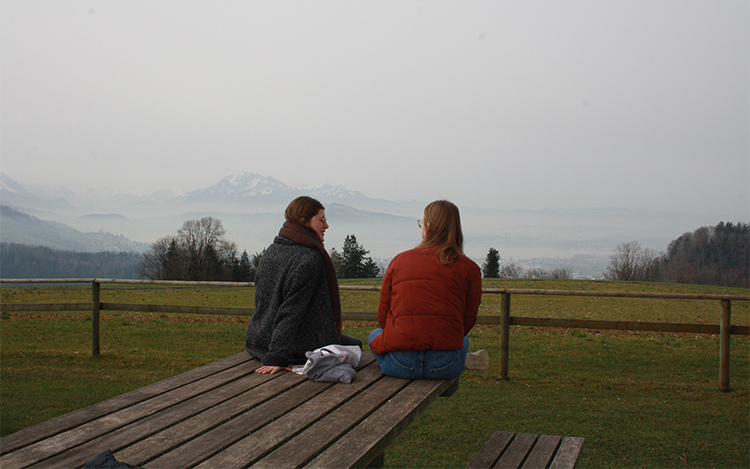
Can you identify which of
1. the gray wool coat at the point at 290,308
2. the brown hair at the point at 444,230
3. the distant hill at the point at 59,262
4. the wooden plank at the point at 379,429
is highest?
the brown hair at the point at 444,230

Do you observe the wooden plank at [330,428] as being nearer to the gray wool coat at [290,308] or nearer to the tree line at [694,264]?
the gray wool coat at [290,308]

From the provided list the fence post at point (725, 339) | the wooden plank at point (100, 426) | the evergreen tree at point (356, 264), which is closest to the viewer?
the wooden plank at point (100, 426)

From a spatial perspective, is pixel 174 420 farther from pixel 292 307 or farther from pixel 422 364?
pixel 422 364

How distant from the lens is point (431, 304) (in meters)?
3.21

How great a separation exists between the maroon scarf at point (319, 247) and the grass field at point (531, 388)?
162 cm

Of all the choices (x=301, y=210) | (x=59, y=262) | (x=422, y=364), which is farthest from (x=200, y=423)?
(x=59, y=262)

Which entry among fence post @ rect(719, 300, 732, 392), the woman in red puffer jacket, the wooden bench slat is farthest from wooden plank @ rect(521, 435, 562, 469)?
fence post @ rect(719, 300, 732, 392)

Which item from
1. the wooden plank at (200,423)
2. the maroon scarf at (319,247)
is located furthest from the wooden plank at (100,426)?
the maroon scarf at (319,247)

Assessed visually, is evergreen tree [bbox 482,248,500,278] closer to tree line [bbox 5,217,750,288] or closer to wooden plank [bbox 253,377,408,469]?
tree line [bbox 5,217,750,288]

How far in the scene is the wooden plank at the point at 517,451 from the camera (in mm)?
3142

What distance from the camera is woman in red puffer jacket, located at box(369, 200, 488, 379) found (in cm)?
321

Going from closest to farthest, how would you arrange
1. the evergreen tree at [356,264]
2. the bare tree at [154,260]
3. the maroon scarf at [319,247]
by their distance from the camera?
1. the maroon scarf at [319,247]
2. the evergreen tree at [356,264]
3. the bare tree at [154,260]

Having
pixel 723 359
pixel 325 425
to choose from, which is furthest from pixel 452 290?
pixel 723 359

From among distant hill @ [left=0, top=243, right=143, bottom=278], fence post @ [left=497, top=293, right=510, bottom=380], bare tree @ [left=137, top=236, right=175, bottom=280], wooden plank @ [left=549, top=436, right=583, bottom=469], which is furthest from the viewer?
distant hill @ [left=0, top=243, right=143, bottom=278]
